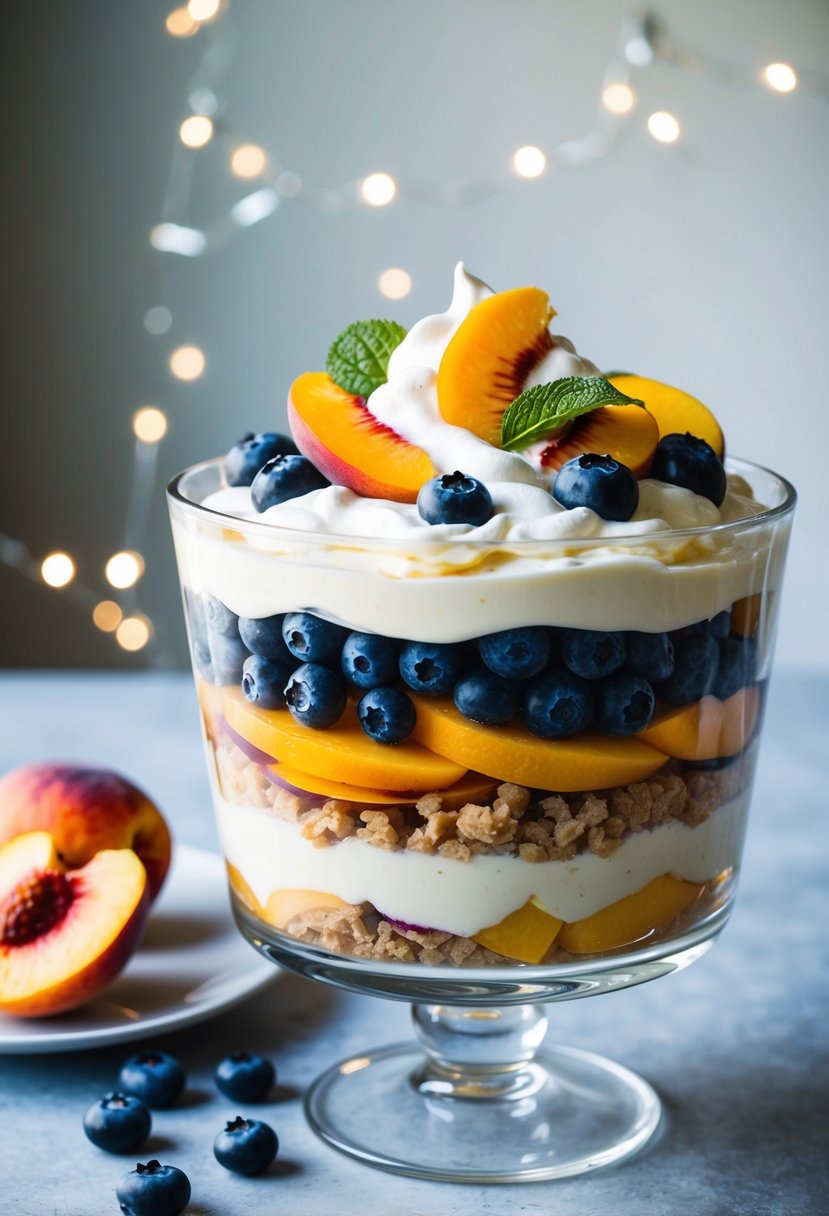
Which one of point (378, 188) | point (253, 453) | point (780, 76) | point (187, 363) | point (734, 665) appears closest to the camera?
point (734, 665)

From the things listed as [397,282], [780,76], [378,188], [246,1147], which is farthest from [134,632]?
[246,1147]

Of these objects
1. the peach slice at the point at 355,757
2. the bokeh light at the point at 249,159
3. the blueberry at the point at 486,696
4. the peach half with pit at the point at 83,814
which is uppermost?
the bokeh light at the point at 249,159

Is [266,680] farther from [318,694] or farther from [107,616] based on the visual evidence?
[107,616]

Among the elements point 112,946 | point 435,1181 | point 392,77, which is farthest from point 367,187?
point 435,1181

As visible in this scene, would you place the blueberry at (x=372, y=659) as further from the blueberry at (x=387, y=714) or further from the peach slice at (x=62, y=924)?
the peach slice at (x=62, y=924)

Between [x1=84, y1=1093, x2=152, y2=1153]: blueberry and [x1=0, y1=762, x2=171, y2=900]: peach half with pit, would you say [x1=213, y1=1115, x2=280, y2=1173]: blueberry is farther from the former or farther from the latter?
[x1=0, y1=762, x2=171, y2=900]: peach half with pit

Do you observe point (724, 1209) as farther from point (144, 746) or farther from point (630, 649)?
point (144, 746)

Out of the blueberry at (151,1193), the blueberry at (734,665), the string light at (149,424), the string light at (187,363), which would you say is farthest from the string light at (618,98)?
the blueberry at (151,1193)
